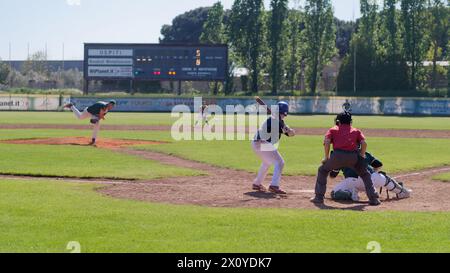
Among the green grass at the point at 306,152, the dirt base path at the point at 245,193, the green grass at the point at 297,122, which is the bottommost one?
the dirt base path at the point at 245,193

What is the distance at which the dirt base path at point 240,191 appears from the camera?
1254 centimetres

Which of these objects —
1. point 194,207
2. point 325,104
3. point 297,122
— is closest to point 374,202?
point 194,207

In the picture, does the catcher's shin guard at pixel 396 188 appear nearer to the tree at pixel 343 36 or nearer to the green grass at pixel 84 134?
the green grass at pixel 84 134

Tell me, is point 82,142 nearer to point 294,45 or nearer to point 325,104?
point 325,104

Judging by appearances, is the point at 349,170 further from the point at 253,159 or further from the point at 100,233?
the point at 253,159

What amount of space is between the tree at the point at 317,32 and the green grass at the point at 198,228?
7448 cm

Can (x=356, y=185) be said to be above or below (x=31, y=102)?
below

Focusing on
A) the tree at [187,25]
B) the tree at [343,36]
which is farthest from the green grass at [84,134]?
the tree at [187,25]

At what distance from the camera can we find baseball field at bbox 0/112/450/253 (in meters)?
8.65

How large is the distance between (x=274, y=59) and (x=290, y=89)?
311 inches

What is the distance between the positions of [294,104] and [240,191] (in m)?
53.3

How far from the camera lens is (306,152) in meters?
24.9

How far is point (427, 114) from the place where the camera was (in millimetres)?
64125

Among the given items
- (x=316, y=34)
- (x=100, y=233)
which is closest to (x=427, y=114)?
(x=316, y=34)
